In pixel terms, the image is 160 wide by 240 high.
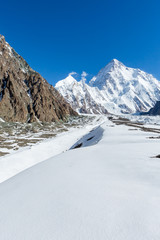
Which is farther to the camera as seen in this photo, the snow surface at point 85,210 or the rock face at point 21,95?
the rock face at point 21,95

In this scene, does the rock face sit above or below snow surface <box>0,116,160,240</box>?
above

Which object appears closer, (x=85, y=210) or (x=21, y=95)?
(x=85, y=210)

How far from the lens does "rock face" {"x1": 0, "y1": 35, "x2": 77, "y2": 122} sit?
225ft

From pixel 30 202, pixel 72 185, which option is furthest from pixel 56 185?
pixel 30 202

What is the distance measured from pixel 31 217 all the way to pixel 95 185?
2205 millimetres

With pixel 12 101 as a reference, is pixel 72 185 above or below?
below

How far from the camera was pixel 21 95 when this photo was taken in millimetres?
77500

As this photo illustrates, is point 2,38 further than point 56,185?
Yes

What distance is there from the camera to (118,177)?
5.05 metres

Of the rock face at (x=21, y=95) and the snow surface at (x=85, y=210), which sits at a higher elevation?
the rock face at (x=21, y=95)

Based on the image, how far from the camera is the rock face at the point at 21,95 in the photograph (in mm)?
68500

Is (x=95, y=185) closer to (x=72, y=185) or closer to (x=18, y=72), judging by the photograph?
(x=72, y=185)

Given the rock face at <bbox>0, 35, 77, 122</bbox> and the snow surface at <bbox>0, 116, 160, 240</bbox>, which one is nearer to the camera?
the snow surface at <bbox>0, 116, 160, 240</bbox>

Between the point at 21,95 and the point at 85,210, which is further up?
the point at 21,95
